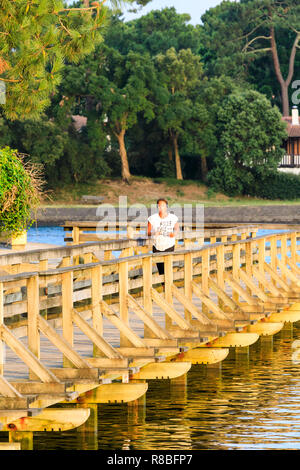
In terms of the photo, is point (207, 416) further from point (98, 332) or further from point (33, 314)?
point (33, 314)

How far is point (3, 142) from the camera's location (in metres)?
65.3

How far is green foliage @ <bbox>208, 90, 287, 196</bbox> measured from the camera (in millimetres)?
72750

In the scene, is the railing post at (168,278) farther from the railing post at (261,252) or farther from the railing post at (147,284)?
the railing post at (261,252)

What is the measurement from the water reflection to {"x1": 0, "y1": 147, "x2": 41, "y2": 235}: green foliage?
330 inches

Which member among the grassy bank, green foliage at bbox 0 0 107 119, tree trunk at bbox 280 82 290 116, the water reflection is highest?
tree trunk at bbox 280 82 290 116

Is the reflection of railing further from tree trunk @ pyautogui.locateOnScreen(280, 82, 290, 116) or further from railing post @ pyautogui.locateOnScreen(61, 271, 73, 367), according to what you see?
railing post @ pyautogui.locateOnScreen(61, 271, 73, 367)

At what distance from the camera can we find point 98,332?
496 inches

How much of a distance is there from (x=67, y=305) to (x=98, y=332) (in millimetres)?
1199

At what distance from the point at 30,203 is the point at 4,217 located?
0.72 meters

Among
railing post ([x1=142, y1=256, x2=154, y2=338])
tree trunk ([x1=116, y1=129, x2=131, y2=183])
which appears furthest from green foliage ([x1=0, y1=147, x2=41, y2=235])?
tree trunk ([x1=116, y1=129, x2=131, y2=183])

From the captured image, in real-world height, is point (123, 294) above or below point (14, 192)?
below

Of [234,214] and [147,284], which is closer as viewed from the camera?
[147,284]

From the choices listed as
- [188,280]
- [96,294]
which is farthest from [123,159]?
[96,294]
